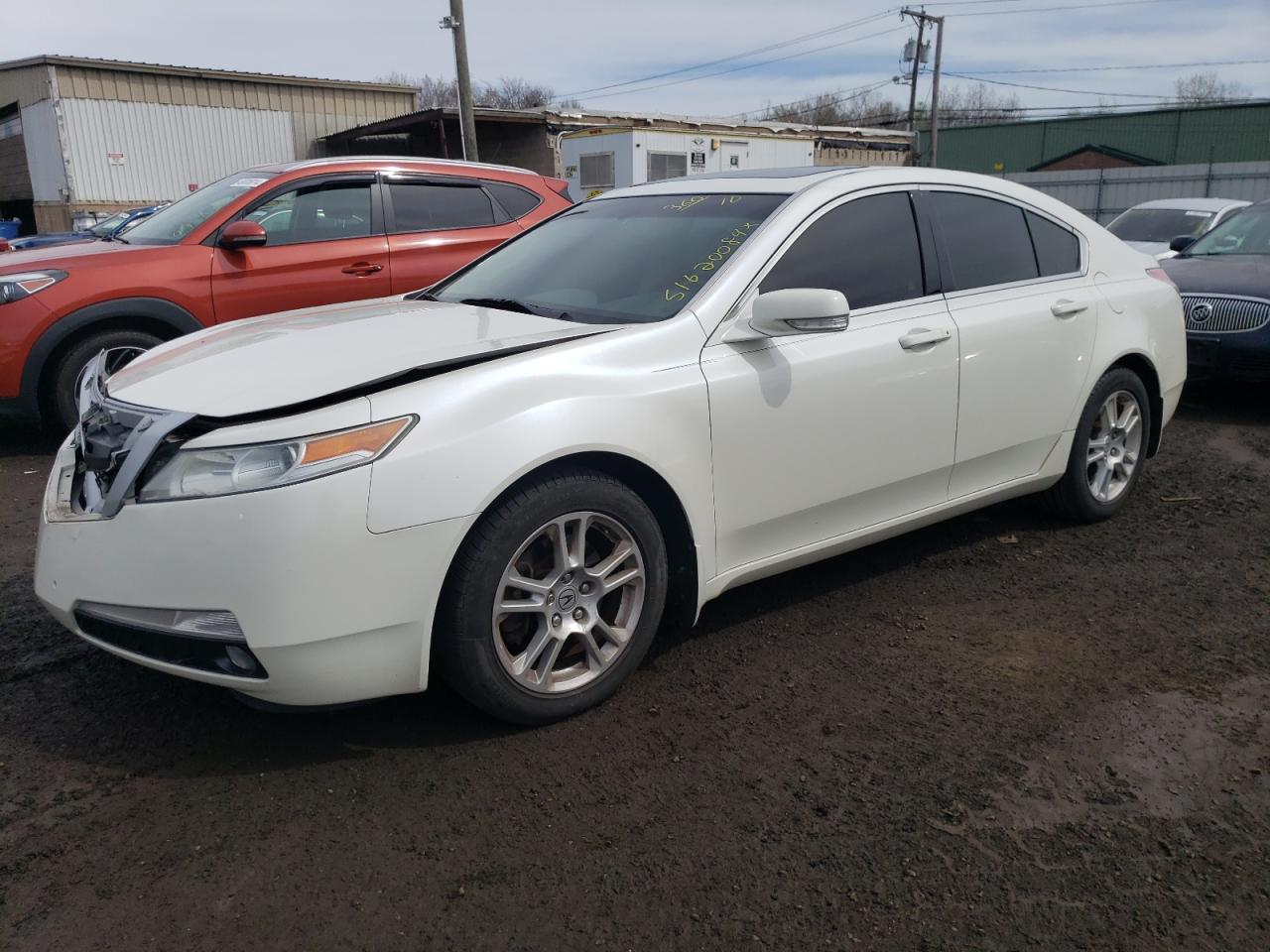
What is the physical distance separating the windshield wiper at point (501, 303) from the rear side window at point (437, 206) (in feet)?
11.9

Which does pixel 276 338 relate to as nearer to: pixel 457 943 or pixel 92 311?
pixel 457 943

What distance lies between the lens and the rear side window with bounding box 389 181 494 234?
7.41 metres

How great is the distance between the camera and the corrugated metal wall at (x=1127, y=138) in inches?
1262

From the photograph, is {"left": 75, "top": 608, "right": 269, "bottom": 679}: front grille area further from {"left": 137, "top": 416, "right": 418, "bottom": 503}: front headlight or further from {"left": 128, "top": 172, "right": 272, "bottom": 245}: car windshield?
{"left": 128, "top": 172, "right": 272, "bottom": 245}: car windshield

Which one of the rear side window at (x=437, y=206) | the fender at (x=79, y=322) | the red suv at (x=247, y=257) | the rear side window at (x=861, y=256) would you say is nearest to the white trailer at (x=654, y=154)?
the rear side window at (x=437, y=206)

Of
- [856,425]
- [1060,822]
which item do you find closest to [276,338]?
[856,425]

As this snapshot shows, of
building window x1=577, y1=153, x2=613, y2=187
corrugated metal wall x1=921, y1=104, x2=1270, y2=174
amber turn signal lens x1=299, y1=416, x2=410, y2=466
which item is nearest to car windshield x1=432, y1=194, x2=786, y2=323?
amber turn signal lens x1=299, y1=416, x2=410, y2=466

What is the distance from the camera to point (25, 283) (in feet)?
20.3

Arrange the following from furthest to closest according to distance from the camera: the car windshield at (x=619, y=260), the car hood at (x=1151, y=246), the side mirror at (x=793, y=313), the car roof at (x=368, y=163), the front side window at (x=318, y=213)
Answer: the car hood at (x=1151, y=246)
the car roof at (x=368, y=163)
the front side window at (x=318, y=213)
the car windshield at (x=619, y=260)
the side mirror at (x=793, y=313)

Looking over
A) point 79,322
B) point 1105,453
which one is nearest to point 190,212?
point 79,322

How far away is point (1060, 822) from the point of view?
266 cm

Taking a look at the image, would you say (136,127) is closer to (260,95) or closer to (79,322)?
(260,95)

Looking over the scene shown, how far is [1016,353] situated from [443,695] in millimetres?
2644

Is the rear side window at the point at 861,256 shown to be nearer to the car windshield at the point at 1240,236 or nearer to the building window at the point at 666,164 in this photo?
the car windshield at the point at 1240,236
